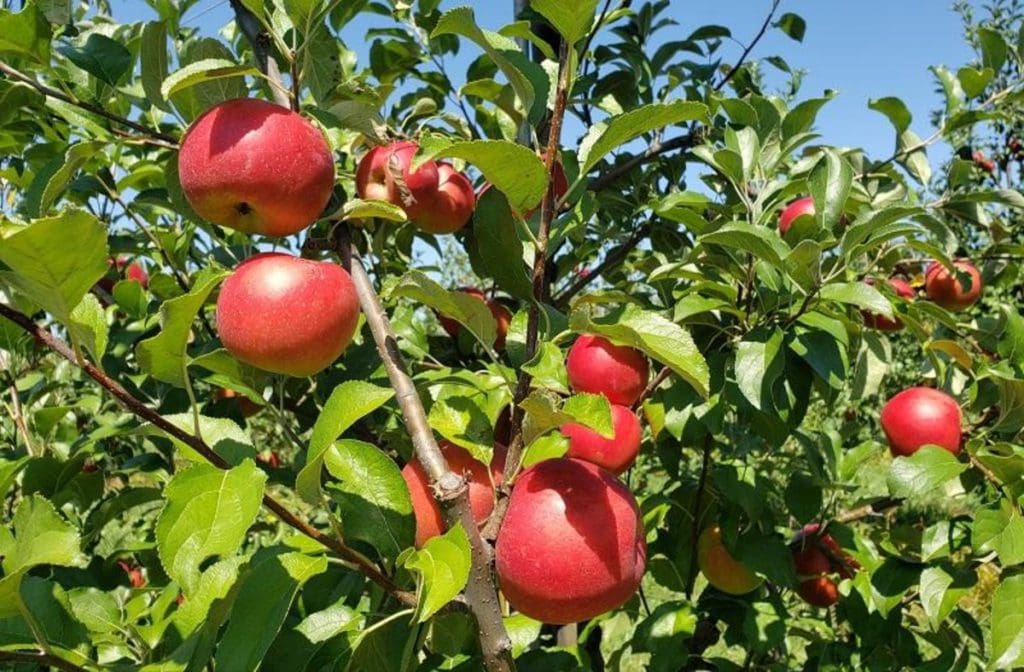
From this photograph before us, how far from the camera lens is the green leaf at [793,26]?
2170 millimetres

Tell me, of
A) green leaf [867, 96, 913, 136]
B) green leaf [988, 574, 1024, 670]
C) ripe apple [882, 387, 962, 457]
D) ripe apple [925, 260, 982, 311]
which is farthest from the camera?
ripe apple [925, 260, 982, 311]

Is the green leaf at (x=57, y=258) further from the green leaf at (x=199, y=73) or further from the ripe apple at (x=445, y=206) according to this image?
the ripe apple at (x=445, y=206)

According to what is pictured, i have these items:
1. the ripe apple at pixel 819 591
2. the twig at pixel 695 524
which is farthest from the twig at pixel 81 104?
the ripe apple at pixel 819 591

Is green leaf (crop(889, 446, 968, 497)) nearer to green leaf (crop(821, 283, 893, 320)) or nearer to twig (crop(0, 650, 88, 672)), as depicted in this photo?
green leaf (crop(821, 283, 893, 320))

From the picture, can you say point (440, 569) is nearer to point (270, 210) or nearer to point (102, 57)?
point (270, 210)

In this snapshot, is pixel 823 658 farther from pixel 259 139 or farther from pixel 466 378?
pixel 259 139

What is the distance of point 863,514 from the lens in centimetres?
175

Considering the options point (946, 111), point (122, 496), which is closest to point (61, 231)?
point (122, 496)

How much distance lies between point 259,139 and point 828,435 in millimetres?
1428

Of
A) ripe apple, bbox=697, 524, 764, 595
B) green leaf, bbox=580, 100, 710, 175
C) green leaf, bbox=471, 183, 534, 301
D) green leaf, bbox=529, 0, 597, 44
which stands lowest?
ripe apple, bbox=697, 524, 764, 595

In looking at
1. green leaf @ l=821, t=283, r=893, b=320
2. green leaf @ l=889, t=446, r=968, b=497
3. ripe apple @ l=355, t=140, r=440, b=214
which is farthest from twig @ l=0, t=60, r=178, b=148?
green leaf @ l=889, t=446, r=968, b=497

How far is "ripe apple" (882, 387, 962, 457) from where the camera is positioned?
4.99 feet

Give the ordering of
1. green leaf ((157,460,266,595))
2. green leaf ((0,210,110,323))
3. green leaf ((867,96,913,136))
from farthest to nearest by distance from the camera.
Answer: green leaf ((867,96,913,136)) < green leaf ((157,460,266,595)) < green leaf ((0,210,110,323))

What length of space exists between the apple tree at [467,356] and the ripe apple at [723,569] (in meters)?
0.01
